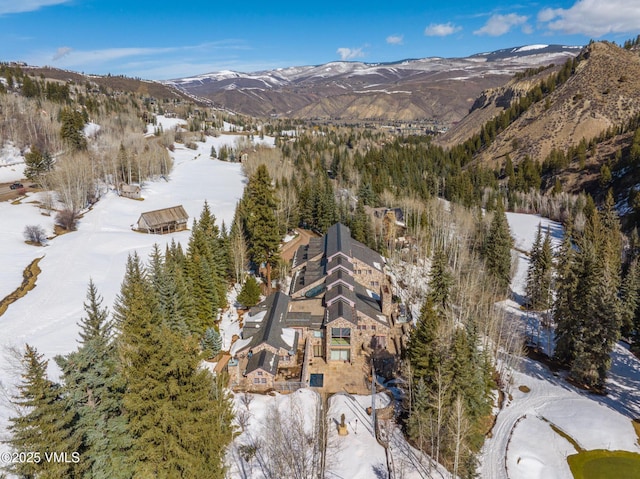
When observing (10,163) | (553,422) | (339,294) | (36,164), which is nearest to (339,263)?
(339,294)

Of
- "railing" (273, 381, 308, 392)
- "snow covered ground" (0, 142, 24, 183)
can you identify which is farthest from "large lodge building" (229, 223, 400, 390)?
"snow covered ground" (0, 142, 24, 183)

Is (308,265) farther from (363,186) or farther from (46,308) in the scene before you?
(363,186)

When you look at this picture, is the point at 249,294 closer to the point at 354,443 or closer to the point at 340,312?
the point at 340,312

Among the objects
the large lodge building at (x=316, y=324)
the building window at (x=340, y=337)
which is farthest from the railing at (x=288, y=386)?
the building window at (x=340, y=337)

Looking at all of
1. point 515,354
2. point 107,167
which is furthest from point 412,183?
point 107,167

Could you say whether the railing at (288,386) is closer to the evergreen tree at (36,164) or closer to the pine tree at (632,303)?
the pine tree at (632,303)

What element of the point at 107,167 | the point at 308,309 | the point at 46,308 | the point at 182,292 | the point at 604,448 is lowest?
the point at 604,448
